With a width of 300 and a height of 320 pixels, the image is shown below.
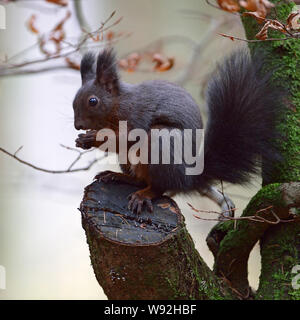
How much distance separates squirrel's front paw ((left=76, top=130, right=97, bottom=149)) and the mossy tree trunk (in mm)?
266

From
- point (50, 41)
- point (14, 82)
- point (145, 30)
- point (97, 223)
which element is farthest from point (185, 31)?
point (97, 223)

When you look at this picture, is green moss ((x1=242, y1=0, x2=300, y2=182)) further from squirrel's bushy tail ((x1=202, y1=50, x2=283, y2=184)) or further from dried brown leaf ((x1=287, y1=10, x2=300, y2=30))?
dried brown leaf ((x1=287, y1=10, x2=300, y2=30))

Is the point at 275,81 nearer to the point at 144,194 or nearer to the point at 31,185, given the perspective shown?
the point at 144,194

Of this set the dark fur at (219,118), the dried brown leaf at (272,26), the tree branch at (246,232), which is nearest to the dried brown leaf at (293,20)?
the dried brown leaf at (272,26)

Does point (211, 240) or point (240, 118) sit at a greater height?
point (240, 118)

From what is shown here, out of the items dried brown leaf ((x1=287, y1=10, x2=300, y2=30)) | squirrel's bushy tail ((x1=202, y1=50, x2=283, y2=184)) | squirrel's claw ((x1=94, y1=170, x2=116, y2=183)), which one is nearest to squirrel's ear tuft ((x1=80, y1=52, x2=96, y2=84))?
squirrel's claw ((x1=94, y1=170, x2=116, y2=183))

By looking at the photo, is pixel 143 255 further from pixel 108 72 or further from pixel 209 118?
pixel 108 72

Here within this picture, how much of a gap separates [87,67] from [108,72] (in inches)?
5.7

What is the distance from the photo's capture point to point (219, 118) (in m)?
2.35

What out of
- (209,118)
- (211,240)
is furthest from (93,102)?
(211,240)

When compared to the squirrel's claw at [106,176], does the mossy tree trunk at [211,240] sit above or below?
below

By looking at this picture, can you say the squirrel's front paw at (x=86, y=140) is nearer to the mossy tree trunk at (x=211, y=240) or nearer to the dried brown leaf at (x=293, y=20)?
the mossy tree trunk at (x=211, y=240)

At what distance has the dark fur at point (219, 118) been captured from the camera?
229 centimetres

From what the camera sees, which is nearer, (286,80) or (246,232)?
(246,232)
